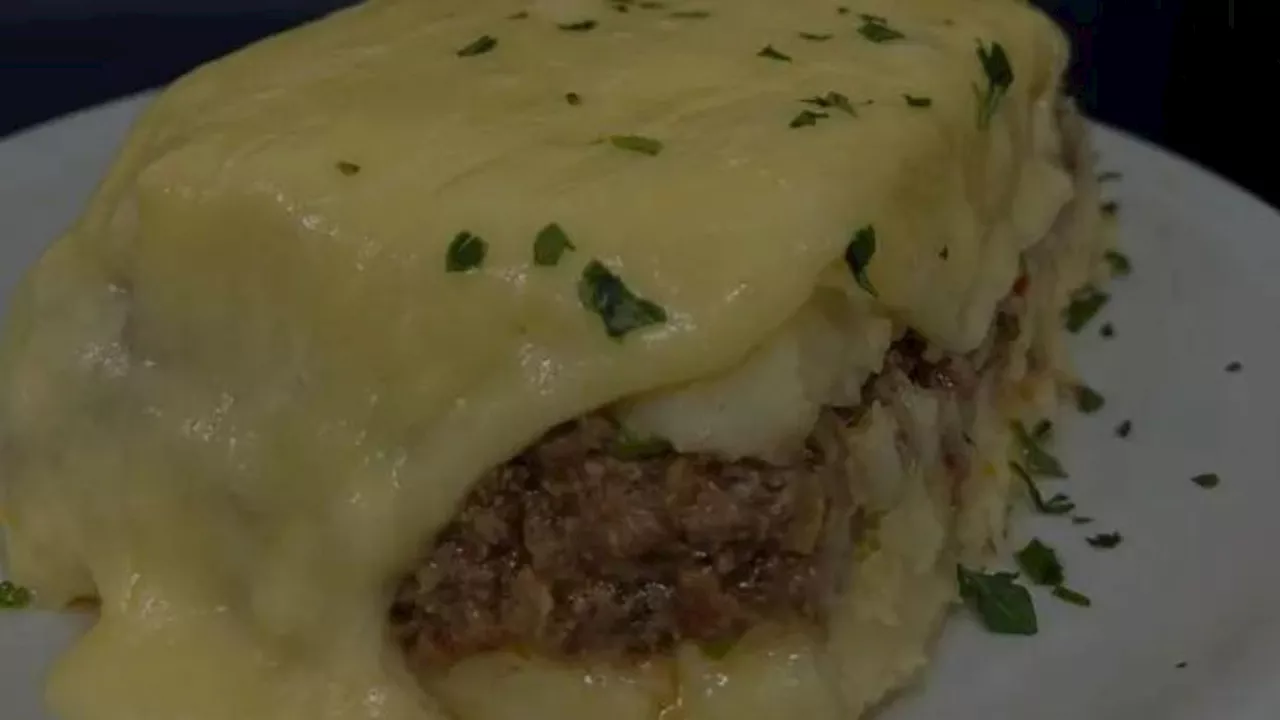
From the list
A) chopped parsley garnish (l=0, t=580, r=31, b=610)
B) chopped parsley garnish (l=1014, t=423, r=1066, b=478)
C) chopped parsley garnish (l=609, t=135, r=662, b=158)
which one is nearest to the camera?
chopped parsley garnish (l=609, t=135, r=662, b=158)

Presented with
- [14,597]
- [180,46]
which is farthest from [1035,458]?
[180,46]

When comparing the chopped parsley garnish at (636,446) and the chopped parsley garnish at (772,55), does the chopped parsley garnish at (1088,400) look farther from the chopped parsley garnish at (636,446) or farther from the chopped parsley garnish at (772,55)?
the chopped parsley garnish at (636,446)

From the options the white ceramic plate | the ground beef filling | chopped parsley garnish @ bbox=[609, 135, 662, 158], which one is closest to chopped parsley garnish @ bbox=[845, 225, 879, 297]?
the ground beef filling

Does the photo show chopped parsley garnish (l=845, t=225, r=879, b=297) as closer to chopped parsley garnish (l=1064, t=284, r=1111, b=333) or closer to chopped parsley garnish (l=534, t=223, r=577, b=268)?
chopped parsley garnish (l=534, t=223, r=577, b=268)

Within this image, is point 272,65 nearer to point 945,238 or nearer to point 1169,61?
point 945,238

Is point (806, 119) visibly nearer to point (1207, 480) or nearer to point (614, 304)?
point (614, 304)

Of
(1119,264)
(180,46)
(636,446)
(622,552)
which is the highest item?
(636,446)
